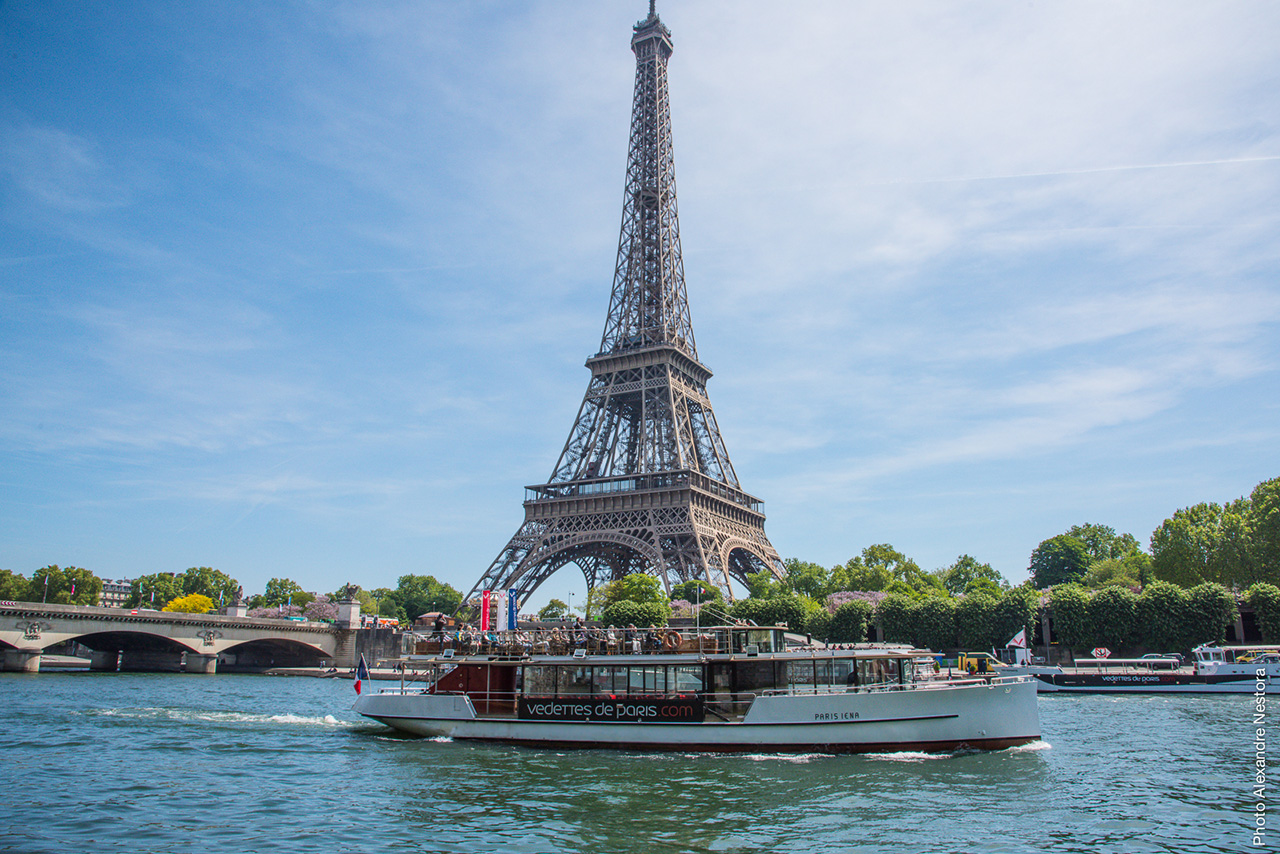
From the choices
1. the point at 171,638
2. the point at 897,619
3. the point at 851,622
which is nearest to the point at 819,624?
the point at 851,622

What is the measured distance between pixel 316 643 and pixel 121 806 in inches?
2613

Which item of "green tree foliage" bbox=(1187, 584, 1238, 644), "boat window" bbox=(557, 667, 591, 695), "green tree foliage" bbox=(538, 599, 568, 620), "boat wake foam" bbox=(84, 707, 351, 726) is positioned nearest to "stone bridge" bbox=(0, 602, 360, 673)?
"green tree foliage" bbox=(538, 599, 568, 620)

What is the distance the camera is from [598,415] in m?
82.8

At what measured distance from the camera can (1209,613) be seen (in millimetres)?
58938

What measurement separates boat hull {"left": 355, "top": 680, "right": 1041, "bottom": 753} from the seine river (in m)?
0.69

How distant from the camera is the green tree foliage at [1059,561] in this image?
116438 mm

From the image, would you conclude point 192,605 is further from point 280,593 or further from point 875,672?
point 875,672

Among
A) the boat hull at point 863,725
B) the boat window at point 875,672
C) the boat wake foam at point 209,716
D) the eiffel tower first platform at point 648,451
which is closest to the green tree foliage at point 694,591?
the eiffel tower first platform at point 648,451

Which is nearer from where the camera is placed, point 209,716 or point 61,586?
point 209,716

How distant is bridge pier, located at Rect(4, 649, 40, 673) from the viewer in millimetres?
63000

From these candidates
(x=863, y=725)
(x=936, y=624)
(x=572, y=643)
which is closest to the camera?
(x=863, y=725)

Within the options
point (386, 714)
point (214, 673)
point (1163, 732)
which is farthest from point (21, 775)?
point (214, 673)

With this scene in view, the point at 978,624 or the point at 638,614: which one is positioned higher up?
the point at 638,614

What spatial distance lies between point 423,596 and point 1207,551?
333 ft
